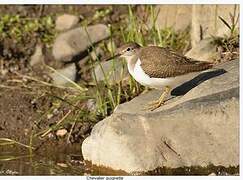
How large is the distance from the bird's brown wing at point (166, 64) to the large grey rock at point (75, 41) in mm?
2799

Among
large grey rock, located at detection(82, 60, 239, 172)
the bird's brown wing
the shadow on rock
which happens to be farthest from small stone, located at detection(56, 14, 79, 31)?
large grey rock, located at detection(82, 60, 239, 172)

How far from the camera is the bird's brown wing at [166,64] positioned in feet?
24.0

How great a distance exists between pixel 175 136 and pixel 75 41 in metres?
3.88

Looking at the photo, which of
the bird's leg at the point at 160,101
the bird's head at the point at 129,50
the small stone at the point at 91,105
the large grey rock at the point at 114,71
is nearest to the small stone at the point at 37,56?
the large grey rock at the point at 114,71

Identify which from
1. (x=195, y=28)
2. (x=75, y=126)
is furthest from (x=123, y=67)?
(x=195, y=28)

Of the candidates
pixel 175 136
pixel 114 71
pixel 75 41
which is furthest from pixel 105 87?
pixel 75 41

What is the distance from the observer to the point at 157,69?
24.1 ft

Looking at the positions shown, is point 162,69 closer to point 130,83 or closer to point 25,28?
point 130,83

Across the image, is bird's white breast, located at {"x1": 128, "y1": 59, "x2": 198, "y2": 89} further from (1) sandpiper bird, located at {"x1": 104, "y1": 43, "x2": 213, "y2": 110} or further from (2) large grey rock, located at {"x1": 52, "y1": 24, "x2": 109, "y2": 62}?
(2) large grey rock, located at {"x1": 52, "y1": 24, "x2": 109, "y2": 62}

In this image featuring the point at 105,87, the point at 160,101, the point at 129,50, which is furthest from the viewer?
the point at 105,87

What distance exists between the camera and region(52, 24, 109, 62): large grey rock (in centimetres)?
1020

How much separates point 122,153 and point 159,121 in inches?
18.2

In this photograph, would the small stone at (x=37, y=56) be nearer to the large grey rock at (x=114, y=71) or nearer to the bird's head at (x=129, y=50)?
the large grey rock at (x=114, y=71)

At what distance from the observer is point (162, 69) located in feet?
24.1
